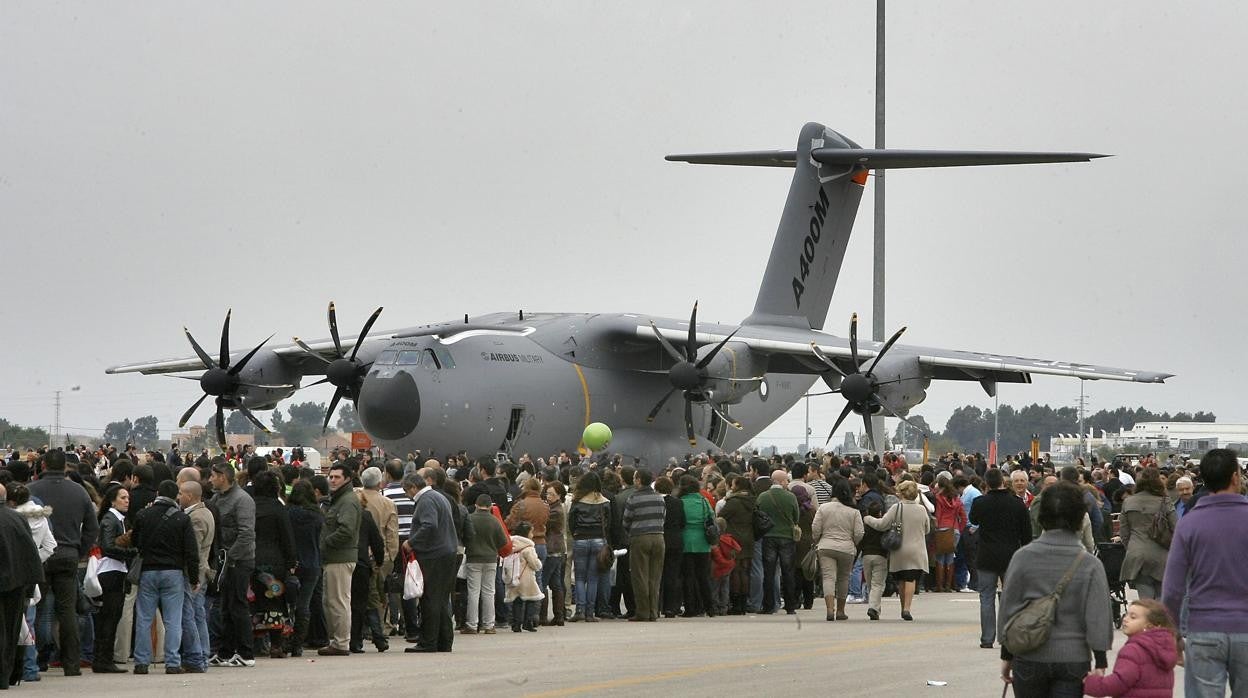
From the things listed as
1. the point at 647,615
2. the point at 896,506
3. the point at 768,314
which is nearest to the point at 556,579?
the point at 647,615

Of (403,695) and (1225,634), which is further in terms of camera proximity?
(403,695)

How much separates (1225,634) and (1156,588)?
18.7 feet

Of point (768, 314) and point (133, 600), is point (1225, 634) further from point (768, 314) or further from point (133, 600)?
point (768, 314)

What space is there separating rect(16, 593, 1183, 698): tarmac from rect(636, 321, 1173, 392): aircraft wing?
520 inches

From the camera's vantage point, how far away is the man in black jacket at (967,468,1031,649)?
1316 centimetres

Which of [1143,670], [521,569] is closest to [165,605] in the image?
[521,569]

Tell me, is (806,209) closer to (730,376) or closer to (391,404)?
(730,376)

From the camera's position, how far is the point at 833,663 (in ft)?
40.5

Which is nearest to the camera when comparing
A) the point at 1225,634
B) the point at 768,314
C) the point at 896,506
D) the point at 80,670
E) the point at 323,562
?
the point at 1225,634

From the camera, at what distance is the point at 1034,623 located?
7191 millimetres

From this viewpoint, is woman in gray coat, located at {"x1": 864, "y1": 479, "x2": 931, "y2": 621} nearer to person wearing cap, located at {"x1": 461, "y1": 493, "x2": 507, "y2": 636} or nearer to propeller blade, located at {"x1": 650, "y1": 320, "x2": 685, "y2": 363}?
person wearing cap, located at {"x1": 461, "y1": 493, "x2": 507, "y2": 636}

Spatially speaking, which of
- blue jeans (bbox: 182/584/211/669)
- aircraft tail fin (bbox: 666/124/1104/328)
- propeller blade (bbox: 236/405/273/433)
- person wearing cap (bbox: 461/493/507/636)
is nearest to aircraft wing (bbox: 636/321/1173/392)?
aircraft tail fin (bbox: 666/124/1104/328)

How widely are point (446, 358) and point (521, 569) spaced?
490 inches

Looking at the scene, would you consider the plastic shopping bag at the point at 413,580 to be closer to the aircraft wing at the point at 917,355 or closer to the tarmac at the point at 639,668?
the tarmac at the point at 639,668
